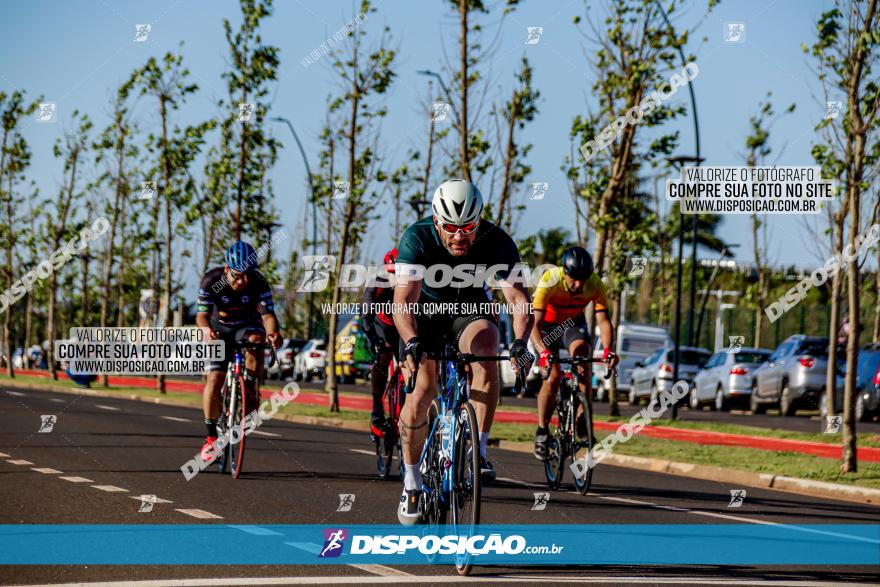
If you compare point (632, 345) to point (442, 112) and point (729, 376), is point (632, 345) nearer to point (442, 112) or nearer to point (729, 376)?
point (729, 376)

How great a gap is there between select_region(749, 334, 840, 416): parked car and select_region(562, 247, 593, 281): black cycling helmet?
17.4 metres

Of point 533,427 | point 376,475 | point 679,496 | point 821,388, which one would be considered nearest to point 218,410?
point 376,475

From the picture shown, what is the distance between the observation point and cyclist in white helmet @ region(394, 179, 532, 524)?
7059 millimetres

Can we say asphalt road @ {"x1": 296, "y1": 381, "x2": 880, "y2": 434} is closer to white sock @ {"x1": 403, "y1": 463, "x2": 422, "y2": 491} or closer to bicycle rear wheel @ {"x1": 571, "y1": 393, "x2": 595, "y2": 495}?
bicycle rear wheel @ {"x1": 571, "y1": 393, "x2": 595, "y2": 495}

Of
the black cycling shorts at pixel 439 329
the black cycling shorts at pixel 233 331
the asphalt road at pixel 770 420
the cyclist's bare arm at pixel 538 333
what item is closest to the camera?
the black cycling shorts at pixel 439 329

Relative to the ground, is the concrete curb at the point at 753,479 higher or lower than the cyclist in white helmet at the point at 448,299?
lower

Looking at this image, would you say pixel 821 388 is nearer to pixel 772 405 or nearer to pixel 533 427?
pixel 772 405

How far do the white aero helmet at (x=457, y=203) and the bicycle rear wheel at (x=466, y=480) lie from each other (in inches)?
39.5

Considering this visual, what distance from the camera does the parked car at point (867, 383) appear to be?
2511cm

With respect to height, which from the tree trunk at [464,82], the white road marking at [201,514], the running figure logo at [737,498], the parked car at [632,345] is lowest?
the running figure logo at [737,498]

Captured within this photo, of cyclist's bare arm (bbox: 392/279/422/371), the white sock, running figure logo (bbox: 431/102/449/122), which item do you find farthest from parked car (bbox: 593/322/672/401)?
cyclist's bare arm (bbox: 392/279/422/371)

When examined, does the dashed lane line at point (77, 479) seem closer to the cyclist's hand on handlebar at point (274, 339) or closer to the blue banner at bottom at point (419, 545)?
the cyclist's hand on handlebar at point (274, 339)

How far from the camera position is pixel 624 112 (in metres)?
24.4

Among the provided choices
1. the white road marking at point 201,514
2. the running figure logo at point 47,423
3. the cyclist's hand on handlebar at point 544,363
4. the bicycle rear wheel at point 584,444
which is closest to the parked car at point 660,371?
the running figure logo at point 47,423
